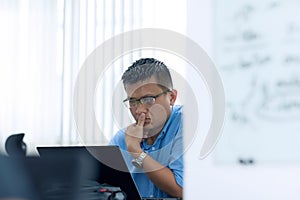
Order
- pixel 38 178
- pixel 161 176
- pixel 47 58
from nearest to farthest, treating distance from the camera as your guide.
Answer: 1. pixel 38 178
2. pixel 161 176
3. pixel 47 58

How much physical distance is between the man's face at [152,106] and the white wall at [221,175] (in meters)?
0.45

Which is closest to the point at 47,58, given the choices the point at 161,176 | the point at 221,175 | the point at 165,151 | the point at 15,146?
the point at 165,151

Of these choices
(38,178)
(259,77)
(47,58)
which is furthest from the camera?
(47,58)

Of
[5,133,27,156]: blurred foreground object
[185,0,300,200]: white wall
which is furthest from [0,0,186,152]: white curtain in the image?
[5,133,27,156]: blurred foreground object

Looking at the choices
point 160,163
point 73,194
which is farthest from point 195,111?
point 73,194

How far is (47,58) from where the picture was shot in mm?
2537

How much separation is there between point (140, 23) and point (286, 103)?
1.44m

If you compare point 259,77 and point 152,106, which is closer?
point 259,77

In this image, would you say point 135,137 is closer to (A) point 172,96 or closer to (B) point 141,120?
(B) point 141,120

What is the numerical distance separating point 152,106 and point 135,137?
0.42 feet

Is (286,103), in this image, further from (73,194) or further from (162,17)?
(162,17)

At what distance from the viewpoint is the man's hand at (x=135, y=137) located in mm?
1530

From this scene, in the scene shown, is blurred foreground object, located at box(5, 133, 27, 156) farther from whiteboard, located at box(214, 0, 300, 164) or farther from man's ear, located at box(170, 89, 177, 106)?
man's ear, located at box(170, 89, 177, 106)

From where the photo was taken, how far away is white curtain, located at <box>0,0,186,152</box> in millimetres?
2486
